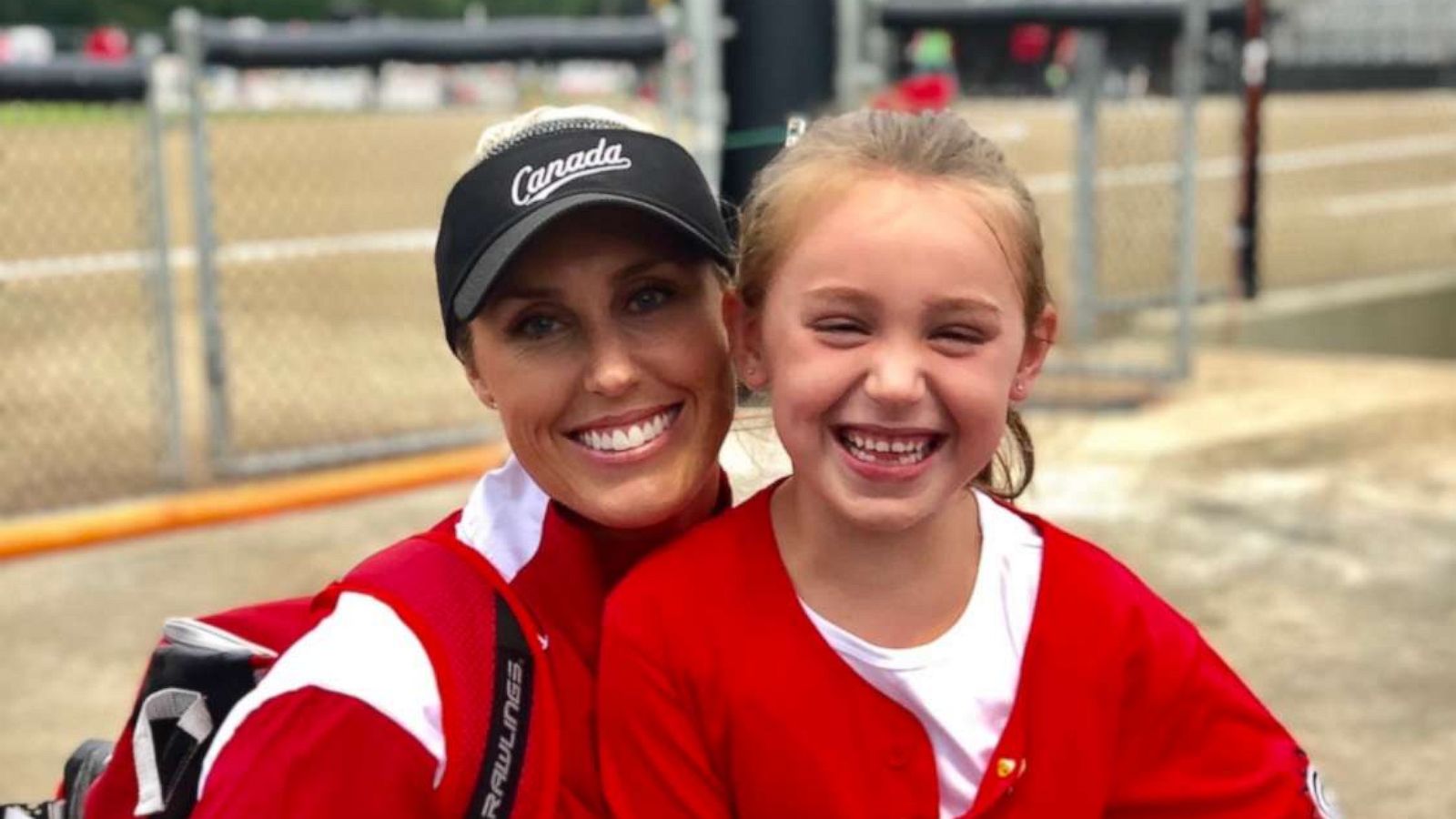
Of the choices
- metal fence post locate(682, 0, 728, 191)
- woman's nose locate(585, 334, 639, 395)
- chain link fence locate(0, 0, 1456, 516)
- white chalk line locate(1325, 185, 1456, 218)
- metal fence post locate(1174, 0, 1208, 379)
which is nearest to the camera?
woman's nose locate(585, 334, 639, 395)

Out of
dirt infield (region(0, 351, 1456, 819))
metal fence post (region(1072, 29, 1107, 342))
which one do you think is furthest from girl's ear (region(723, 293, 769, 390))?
metal fence post (region(1072, 29, 1107, 342))

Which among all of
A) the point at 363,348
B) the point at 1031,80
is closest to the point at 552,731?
the point at 363,348

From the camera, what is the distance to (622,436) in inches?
69.3

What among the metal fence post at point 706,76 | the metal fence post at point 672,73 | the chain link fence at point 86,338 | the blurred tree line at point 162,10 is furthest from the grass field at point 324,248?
the blurred tree line at point 162,10

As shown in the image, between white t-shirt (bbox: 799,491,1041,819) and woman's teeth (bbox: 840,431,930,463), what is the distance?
16 cm

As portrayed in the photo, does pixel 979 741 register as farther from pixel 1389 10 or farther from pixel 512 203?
pixel 1389 10

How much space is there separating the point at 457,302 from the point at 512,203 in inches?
4.1

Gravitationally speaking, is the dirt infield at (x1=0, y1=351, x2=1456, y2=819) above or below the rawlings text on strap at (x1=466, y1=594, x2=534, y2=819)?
below

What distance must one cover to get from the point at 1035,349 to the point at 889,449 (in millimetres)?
226

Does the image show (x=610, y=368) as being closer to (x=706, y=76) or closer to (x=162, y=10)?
(x=706, y=76)

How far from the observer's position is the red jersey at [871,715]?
5.41 feet

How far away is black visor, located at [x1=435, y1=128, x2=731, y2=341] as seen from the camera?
1.66 meters

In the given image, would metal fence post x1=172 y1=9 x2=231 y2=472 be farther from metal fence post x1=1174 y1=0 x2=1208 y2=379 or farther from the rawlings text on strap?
the rawlings text on strap

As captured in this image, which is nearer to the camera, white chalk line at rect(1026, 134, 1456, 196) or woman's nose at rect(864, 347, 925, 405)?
woman's nose at rect(864, 347, 925, 405)
